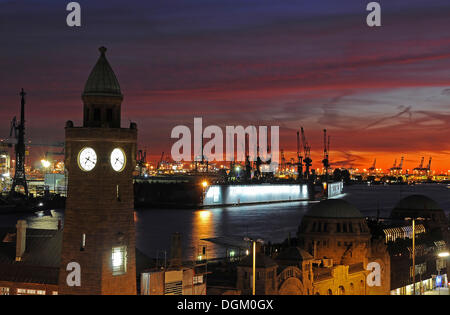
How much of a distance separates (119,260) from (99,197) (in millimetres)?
2793

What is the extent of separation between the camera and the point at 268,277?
39562mm

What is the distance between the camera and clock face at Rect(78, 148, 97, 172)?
28180mm

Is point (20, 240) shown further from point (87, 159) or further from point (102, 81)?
point (102, 81)

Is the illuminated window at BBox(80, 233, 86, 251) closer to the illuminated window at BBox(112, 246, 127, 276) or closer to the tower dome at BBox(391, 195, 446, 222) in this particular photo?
the illuminated window at BBox(112, 246, 127, 276)

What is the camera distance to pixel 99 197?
2783 centimetres

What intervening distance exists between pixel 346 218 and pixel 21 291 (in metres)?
30.3

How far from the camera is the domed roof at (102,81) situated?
2852 cm

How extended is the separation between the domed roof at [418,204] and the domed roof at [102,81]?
213ft

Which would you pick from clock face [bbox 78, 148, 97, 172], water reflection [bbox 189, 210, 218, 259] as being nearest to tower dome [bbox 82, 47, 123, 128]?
clock face [bbox 78, 148, 97, 172]

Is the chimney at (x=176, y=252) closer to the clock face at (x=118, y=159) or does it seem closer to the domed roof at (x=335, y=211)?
the clock face at (x=118, y=159)

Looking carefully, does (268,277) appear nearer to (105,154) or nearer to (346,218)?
(105,154)

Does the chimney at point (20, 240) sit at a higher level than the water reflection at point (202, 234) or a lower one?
higher

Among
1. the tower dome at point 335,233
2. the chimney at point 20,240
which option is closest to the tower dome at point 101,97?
the chimney at point 20,240
